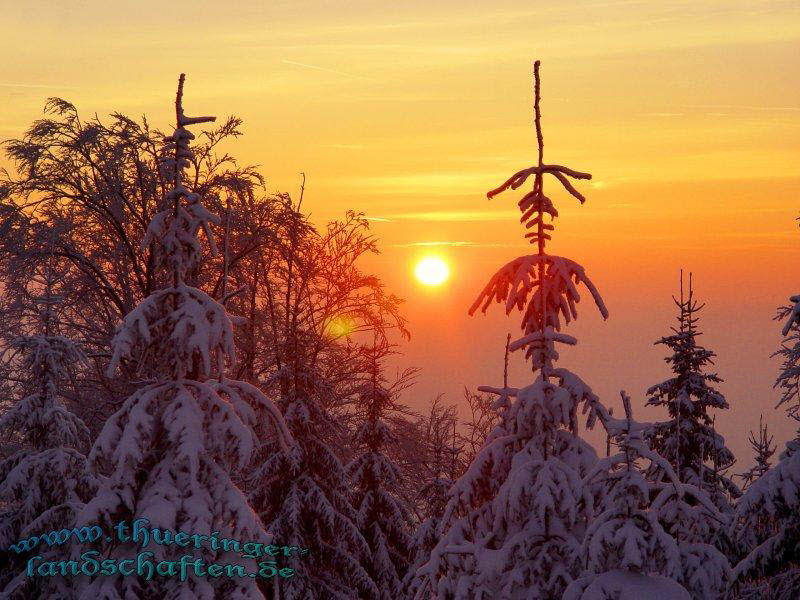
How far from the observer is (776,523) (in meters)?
17.2

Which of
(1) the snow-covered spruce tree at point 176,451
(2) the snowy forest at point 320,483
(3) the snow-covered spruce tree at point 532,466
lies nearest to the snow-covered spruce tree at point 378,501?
(2) the snowy forest at point 320,483

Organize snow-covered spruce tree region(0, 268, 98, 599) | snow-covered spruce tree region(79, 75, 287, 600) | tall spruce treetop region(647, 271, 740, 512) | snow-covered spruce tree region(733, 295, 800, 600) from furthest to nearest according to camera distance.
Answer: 1. tall spruce treetop region(647, 271, 740, 512)
2. snow-covered spruce tree region(0, 268, 98, 599)
3. snow-covered spruce tree region(733, 295, 800, 600)
4. snow-covered spruce tree region(79, 75, 287, 600)

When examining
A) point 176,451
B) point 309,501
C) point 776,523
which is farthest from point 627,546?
point 309,501

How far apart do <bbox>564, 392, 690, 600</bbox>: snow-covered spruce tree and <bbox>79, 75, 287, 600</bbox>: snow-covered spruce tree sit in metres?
4.42

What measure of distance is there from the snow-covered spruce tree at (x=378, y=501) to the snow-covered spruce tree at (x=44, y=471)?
973cm

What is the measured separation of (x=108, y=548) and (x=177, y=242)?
14.4 feet

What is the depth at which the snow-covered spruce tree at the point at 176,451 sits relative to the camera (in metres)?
14.6

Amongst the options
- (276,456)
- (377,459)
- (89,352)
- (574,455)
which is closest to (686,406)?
(377,459)

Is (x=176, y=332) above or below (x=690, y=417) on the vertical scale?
above

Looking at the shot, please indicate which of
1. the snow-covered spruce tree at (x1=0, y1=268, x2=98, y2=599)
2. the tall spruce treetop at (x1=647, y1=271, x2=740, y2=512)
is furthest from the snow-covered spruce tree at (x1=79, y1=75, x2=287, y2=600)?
the tall spruce treetop at (x1=647, y1=271, x2=740, y2=512)

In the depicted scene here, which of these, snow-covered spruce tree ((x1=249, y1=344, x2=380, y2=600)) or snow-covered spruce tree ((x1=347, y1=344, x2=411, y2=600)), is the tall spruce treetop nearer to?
snow-covered spruce tree ((x1=347, y1=344, x2=411, y2=600))

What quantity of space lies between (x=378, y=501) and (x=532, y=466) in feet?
47.7

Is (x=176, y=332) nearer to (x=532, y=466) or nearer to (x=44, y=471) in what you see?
(x=532, y=466)

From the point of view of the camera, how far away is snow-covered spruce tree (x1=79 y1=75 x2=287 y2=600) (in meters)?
14.6
